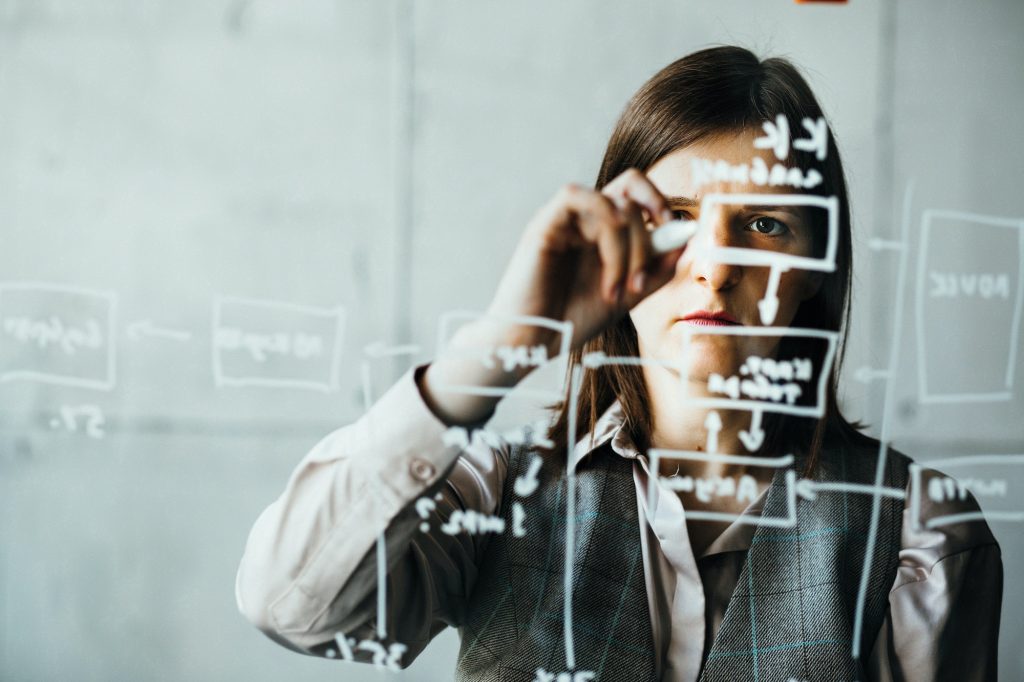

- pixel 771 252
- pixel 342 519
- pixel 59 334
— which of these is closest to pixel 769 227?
pixel 771 252

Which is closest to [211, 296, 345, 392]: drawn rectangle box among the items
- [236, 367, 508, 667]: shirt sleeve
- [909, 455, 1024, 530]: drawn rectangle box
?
[236, 367, 508, 667]: shirt sleeve

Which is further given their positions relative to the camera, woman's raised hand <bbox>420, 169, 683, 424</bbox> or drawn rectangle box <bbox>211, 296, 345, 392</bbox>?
drawn rectangle box <bbox>211, 296, 345, 392</bbox>

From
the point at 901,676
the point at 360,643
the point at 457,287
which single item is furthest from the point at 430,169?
the point at 901,676

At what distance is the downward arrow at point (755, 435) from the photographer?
2.16ft

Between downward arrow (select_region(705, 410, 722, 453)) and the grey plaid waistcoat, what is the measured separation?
0.19 ft

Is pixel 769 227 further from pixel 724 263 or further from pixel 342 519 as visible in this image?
pixel 342 519

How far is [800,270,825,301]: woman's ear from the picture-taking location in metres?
0.65

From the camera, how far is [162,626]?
0.73 m

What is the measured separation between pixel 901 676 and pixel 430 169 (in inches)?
22.5

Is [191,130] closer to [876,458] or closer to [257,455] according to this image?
[257,455]

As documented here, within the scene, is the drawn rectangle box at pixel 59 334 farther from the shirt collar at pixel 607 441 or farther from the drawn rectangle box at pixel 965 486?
the drawn rectangle box at pixel 965 486

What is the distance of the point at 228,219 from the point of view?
0.72 meters

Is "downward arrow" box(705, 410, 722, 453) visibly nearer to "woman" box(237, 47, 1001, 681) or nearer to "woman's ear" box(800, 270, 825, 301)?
"woman" box(237, 47, 1001, 681)

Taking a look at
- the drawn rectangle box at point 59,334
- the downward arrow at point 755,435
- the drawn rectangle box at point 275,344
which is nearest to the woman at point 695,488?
the downward arrow at point 755,435
